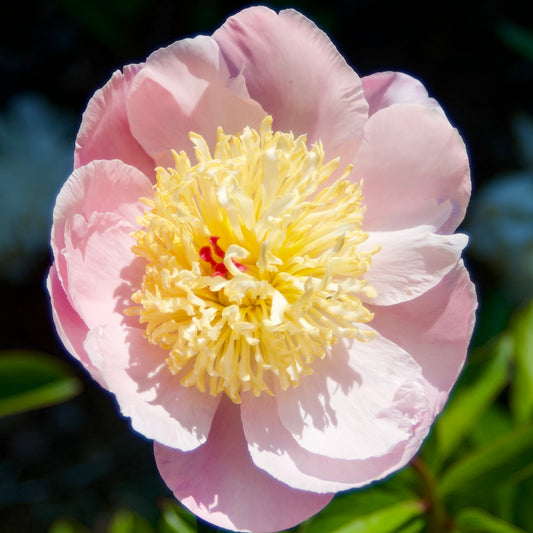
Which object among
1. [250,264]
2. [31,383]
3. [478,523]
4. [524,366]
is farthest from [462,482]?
[31,383]

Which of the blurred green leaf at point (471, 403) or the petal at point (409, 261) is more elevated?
the petal at point (409, 261)

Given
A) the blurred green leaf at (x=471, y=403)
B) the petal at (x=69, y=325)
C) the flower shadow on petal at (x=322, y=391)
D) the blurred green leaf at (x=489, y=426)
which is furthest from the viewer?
the blurred green leaf at (x=489, y=426)

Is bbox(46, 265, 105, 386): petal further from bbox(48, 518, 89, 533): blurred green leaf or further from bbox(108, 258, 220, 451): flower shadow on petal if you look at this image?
bbox(48, 518, 89, 533): blurred green leaf

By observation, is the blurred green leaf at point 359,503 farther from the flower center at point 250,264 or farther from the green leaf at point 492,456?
the flower center at point 250,264

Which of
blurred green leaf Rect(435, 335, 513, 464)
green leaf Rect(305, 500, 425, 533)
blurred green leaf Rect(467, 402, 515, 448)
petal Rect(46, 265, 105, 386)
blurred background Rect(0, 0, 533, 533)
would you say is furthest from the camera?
blurred background Rect(0, 0, 533, 533)

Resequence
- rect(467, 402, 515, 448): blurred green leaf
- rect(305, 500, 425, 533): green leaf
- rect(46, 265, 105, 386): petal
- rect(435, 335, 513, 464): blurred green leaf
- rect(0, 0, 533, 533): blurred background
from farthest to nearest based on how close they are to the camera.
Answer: rect(0, 0, 533, 533): blurred background → rect(467, 402, 515, 448): blurred green leaf → rect(435, 335, 513, 464): blurred green leaf → rect(305, 500, 425, 533): green leaf → rect(46, 265, 105, 386): petal

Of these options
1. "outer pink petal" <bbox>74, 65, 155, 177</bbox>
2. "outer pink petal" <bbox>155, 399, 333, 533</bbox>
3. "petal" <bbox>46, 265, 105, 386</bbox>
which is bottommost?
"outer pink petal" <bbox>155, 399, 333, 533</bbox>

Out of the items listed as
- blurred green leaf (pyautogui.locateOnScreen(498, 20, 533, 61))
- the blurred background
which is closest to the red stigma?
the blurred background

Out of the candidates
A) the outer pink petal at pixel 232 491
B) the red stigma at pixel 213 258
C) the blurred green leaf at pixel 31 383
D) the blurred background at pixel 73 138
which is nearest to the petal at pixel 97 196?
the red stigma at pixel 213 258

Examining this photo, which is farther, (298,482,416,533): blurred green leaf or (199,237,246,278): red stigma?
(298,482,416,533): blurred green leaf

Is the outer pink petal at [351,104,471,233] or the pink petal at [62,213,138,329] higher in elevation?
the outer pink petal at [351,104,471,233]
